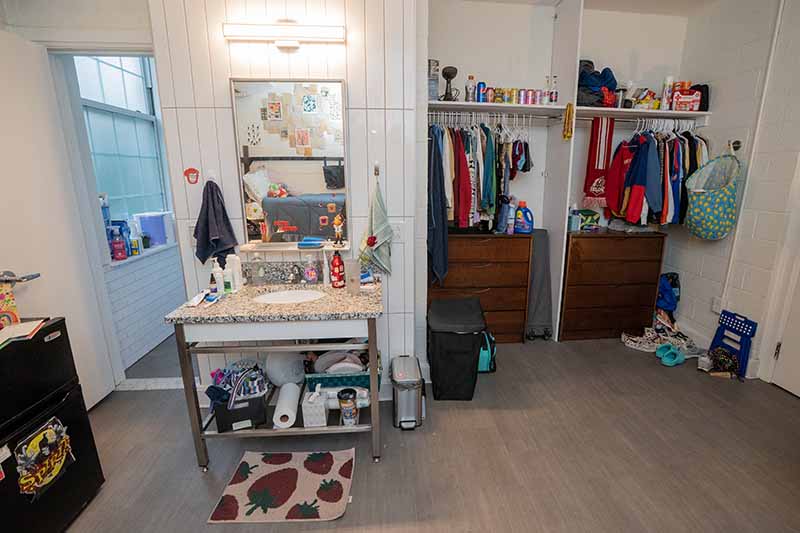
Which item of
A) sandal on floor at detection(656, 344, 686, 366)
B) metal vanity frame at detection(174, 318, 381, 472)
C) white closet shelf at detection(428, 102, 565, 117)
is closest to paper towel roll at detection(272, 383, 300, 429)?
metal vanity frame at detection(174, 318, 381, 472)

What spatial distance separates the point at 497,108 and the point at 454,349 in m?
1.91

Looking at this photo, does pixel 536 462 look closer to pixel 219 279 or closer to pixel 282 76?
pixel 219 279

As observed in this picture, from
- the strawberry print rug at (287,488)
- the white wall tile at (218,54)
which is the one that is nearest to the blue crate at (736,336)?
the strawberry print rug at (287,488)

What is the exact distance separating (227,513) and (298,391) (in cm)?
63

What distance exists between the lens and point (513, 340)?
3281 mm

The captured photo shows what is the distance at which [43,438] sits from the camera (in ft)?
4.70

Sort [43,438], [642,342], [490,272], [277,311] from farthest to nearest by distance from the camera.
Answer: [642,342] < [490,272] < [277,311] < [43,438]

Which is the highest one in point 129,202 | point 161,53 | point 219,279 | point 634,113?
point 161,53

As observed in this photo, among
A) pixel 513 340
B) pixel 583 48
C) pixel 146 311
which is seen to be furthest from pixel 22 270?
pixel 583 48

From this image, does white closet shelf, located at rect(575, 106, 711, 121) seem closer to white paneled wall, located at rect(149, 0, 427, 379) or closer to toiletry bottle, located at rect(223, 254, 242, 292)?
white paneled wall, located at rect(149, 0, 427, 379)

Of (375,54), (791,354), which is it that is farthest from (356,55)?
(791,354)

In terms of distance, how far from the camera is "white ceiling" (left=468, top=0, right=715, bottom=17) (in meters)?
2.96

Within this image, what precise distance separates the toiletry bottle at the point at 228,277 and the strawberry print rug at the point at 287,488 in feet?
2.91

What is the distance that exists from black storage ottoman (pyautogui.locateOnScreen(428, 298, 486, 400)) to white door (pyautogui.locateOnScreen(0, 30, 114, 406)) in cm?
217
